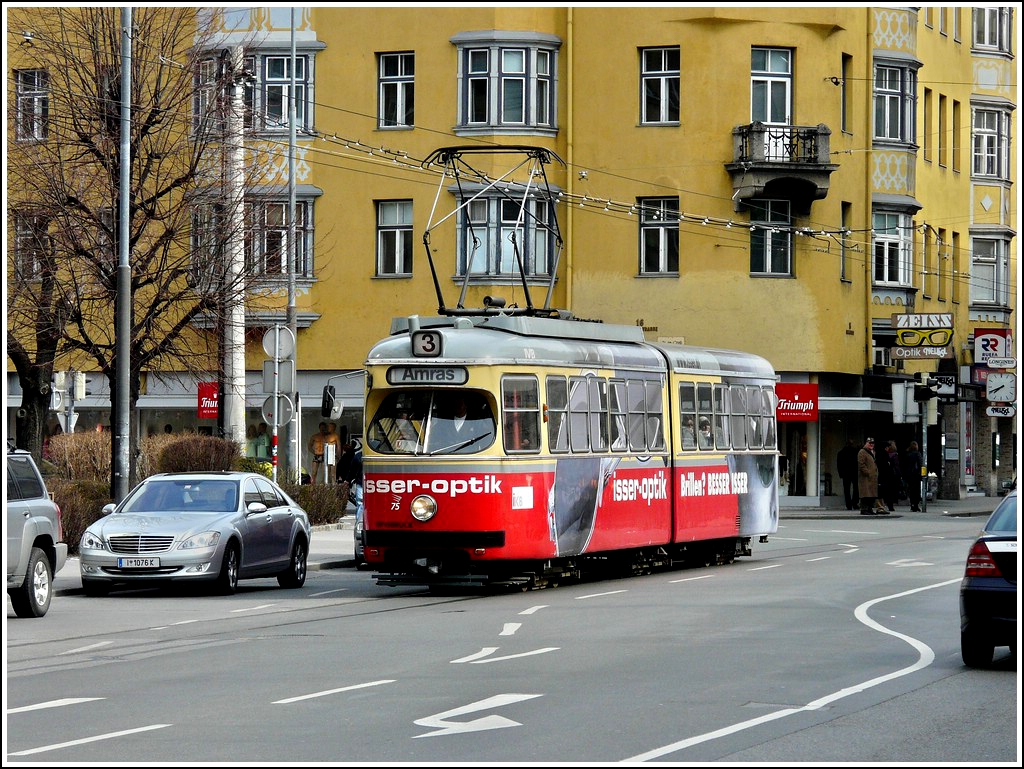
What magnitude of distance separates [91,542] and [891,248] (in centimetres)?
3350

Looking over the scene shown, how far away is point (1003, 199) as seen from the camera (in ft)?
201

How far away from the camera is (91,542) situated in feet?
72.1

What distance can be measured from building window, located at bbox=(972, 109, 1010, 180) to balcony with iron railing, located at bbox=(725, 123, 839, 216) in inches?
595

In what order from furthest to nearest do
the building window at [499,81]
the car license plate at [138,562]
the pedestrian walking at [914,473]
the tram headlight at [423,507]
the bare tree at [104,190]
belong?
the pedestrian walking at [914,473] < the building window at [499,81] < the bare tree at [104,190] < the car license plate at [138,562] < the tram headlight at [423,507]

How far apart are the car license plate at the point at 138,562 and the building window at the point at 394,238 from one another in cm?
2609

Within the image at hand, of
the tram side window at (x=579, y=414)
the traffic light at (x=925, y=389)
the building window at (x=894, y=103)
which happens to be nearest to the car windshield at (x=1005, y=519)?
the tram side window at (x=579, y=414)

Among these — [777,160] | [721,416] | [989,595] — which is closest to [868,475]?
[777,160]

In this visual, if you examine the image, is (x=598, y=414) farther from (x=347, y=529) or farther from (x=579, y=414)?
(x=347, y=529)

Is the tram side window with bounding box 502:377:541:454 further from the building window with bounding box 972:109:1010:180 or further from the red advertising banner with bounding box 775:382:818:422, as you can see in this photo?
the building window with bounding box 972:109:1010:180

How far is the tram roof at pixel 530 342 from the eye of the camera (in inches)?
866

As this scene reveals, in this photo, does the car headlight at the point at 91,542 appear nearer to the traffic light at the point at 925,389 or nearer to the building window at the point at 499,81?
the building window at the point at 499,81

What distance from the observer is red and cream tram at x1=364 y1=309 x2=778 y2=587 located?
853 inches

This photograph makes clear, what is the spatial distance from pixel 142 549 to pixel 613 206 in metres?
27.0

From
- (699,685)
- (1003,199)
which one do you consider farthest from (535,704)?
(1003,199)
